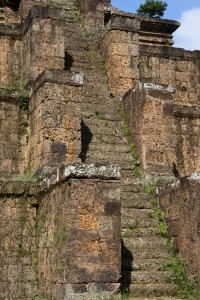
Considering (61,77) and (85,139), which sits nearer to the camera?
(61,77)

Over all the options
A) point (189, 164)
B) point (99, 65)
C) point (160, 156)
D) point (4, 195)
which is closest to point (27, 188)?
point (4, 195)

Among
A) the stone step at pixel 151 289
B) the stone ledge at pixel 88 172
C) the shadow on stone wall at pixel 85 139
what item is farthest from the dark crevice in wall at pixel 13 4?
the stone step at pixel 151 289

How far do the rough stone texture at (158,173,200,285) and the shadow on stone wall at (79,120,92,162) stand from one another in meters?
2.13

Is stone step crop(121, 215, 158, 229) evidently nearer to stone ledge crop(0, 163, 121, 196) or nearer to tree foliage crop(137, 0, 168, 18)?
stone ledge crop(0, 163, 121, 196)

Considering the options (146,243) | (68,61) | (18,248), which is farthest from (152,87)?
(18,248)

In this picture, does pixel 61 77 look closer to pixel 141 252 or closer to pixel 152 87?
pixel 152 87

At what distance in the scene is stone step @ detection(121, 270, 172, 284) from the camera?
31.9ft

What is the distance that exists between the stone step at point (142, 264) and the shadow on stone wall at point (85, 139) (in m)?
2.81

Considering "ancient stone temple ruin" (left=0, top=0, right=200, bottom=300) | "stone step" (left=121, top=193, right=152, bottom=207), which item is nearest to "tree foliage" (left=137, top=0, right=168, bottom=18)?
"ancient stone temple ruin" (left=0, top=0, right=200, bottom=300)

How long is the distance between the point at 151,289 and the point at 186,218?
1479mm

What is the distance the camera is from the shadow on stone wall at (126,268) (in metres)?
9.52

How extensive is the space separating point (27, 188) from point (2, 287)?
1.79 m

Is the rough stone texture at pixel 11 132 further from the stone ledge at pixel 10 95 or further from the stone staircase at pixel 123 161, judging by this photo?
the stone staircase at pixel 123 161

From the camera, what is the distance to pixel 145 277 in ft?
32.2
